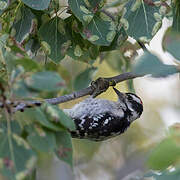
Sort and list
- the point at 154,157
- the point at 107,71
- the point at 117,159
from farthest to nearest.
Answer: the point at 117,159, the point at 107,71, the point at 154,157

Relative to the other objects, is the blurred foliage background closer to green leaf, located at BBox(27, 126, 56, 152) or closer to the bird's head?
green leaf, located at BBox(27, 126, 56, 152)

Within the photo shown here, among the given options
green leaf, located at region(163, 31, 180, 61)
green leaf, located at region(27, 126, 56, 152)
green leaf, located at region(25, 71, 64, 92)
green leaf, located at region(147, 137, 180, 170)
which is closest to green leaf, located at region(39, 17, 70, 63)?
green leaf, located at region(27, 126, 56, 152)

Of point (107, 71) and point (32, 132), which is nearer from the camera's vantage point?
point (32, 132)

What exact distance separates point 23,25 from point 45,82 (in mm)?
1235

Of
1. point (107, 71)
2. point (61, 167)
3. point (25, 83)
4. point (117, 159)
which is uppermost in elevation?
point (25, 83)

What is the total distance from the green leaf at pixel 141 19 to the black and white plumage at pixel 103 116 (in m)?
1.21

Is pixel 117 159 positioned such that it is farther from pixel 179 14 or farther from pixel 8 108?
pixel 8 108

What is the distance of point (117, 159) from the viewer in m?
8.03

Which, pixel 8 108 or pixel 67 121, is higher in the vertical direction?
pixel 8 108

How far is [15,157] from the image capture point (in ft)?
7.47

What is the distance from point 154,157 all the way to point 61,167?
4.94 meters

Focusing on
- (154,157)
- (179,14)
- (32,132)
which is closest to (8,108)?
(32,132)

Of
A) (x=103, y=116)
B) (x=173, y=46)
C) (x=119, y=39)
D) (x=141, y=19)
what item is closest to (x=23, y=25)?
(x=119, y=39)

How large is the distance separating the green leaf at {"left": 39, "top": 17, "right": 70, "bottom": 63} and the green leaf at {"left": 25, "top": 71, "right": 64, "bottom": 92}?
1.12 metres
